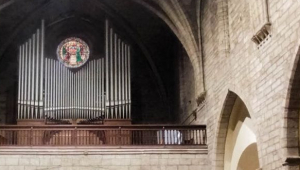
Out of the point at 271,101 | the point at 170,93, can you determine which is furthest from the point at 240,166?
the point at 170,93

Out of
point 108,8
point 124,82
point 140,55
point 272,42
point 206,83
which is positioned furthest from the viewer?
point 140,55

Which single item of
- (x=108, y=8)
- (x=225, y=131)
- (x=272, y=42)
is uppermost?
(x=108, y=8)

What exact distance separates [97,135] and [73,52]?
5.20 metres

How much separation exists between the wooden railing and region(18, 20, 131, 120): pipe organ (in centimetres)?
122

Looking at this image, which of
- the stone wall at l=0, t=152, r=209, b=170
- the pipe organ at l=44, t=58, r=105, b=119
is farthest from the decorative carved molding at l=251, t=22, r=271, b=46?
the pipe organ at l=44, t=58, r=105, b=119

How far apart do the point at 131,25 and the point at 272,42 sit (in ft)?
35.3

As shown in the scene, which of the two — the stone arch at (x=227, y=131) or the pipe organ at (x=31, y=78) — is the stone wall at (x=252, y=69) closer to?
the stone arch at (x=227, y=131)

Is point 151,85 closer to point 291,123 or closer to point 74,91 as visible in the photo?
point 74,91

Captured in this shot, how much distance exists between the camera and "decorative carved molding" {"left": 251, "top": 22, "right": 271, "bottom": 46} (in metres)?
11.6

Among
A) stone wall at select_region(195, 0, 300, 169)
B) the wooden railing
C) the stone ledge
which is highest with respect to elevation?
stone wall at select_region(195, 0, 300, 169)

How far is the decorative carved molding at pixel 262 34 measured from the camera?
11.6m

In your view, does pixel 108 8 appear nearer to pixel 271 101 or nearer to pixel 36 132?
pixel 36 132

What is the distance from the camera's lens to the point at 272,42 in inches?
452

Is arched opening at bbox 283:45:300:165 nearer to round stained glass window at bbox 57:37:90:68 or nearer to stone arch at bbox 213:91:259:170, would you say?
stone arch at bbox 213:91:259:170
